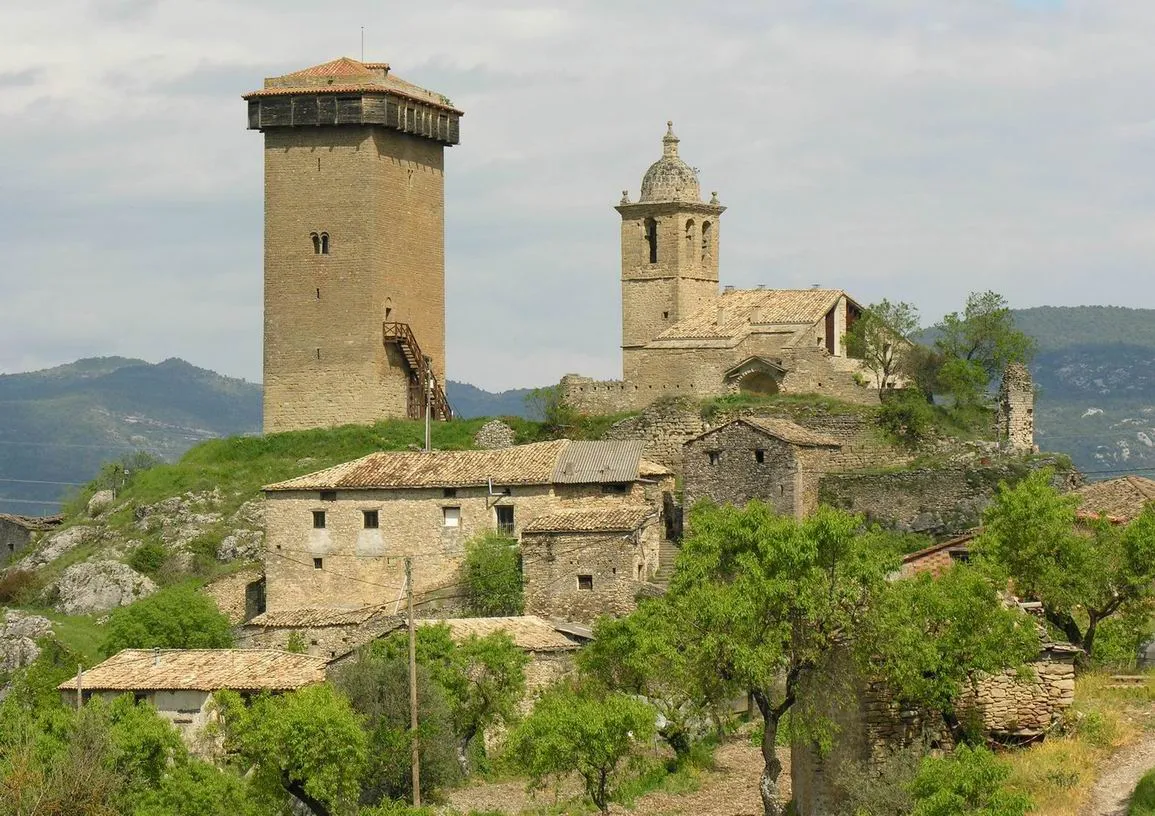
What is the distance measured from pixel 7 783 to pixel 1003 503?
16.0 meters

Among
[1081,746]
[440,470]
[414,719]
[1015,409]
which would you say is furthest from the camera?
[1015,409]

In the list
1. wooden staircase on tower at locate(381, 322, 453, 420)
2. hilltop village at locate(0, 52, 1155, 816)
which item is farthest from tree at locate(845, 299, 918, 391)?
wooden staircase on tower at locate(381, 322, 453, 420)

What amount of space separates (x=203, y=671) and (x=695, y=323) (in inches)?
681

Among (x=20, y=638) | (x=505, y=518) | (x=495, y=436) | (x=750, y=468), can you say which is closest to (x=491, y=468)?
(x=505, y=518)

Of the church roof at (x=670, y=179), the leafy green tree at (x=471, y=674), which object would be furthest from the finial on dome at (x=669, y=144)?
the leafy green tree at (x=471, y=674)

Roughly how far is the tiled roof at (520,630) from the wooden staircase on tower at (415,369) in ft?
51.1

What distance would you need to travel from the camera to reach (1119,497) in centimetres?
→ 4309

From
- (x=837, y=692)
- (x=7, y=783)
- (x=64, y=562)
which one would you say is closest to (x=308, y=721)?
(x=7, y=783)

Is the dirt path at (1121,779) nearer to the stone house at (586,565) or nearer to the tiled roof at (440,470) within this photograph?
the stone house at (586,565)

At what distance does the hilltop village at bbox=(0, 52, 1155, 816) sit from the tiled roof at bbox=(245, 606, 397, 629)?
0.32ft

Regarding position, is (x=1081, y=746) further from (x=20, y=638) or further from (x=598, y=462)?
(x=20, y=638)

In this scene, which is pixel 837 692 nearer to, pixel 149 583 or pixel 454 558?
pixel 454 558

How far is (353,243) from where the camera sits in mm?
58156

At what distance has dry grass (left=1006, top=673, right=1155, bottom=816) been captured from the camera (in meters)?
24.7
